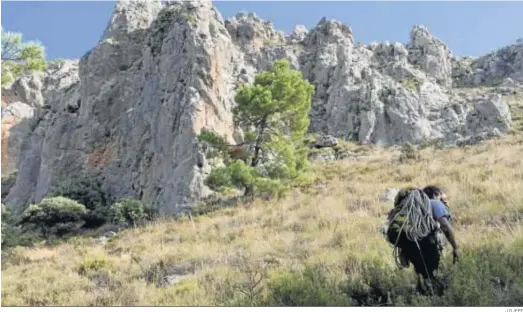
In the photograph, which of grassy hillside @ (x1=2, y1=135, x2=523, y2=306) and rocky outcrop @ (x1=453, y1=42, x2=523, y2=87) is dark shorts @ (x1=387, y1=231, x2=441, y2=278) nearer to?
grassy hillside @ (x1=2, y1=135, x2=523, y2=306)

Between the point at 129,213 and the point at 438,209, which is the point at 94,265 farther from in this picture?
the point at 129,213

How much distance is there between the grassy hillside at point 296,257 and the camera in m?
6.69

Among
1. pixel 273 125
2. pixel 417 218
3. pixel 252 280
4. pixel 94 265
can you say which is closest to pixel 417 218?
pixel 417 218

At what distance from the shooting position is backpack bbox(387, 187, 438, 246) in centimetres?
577

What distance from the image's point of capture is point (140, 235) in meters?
16.9

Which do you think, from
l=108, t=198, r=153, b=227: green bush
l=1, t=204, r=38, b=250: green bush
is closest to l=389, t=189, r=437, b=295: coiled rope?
l=108, t=198, r=153, b=227: green bush

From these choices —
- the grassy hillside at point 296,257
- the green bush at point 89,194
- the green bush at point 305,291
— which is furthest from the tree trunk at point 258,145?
the green bush at point 305,291

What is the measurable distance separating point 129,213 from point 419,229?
18.1 meters

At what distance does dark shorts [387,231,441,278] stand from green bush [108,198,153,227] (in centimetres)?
1695

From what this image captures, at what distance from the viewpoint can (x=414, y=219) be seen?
227 inches

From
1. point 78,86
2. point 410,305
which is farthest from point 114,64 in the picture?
point 410,305

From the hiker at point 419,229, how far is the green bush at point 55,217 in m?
20.7

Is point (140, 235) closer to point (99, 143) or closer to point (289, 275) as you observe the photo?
point (289, 275)

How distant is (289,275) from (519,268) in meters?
3.08
